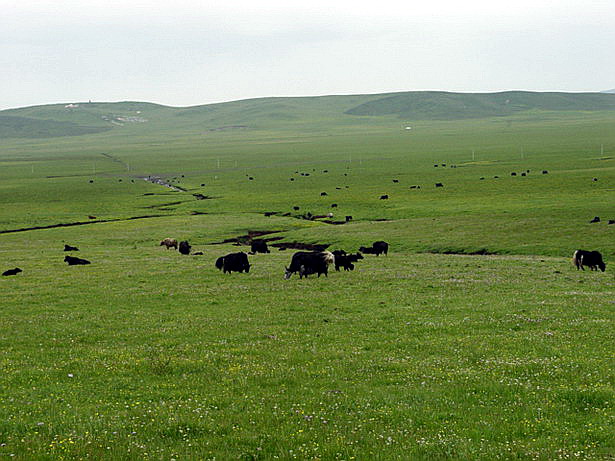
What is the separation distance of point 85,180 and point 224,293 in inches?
4642

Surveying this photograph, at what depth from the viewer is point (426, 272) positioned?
3291 centimetres

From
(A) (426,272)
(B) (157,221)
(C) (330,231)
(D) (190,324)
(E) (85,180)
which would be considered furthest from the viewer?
(E) (85,180)

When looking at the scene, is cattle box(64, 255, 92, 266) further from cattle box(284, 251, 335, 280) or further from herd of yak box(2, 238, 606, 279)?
cattle box(284, 251, 335, 280)

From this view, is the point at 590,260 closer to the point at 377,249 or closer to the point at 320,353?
the point at 377,249

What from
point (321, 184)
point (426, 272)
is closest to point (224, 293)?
point (426, 272)

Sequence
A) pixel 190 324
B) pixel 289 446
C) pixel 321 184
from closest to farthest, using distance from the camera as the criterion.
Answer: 1. pixel 289 446
2. pixel 190 324
3. pixel 321 184

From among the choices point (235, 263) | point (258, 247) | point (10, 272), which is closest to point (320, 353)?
point (235, 263)

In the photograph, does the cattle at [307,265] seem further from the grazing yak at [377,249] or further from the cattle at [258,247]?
the cattle at [258,247]

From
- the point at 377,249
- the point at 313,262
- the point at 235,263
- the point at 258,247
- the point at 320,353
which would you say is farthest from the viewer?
the point at 258,247

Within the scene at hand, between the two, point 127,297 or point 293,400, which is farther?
point 127,297

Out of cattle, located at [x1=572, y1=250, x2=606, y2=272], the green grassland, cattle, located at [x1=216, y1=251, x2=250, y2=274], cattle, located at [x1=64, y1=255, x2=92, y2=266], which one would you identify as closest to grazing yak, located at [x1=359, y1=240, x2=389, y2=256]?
the green grassland

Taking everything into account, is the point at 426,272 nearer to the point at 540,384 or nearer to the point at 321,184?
the point at 540,384

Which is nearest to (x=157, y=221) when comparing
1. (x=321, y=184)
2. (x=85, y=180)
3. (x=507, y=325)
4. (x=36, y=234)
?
(x=36, y=234)

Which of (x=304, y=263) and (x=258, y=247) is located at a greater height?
(x=304, y=263)
